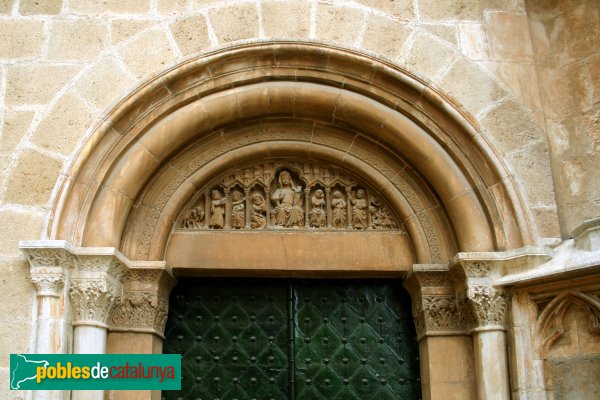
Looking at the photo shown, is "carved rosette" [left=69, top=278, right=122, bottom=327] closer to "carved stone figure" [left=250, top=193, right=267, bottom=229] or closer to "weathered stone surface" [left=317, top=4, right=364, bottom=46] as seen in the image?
"carved stone figure" [left=250, top=193, right=267, bottom=229]

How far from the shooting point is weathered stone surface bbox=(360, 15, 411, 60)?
21.5 feet

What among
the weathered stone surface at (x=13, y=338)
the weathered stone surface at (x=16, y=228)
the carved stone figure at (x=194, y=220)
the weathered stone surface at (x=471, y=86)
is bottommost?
the weathered stone surface at (x=13, y=338)

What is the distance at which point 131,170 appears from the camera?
249 inches

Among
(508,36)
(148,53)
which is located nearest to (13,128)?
(148,53)

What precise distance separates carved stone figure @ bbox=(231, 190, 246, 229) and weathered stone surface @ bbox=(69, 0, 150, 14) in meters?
1.80

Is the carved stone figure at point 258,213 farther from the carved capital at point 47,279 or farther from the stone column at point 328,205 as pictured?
the carved capital at point 47,279

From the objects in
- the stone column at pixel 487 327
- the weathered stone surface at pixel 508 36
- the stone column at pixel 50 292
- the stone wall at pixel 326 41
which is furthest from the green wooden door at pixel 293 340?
the weathered stone surface at pixel 508 36

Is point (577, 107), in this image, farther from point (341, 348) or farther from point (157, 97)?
point (157, 97)

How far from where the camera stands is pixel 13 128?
623cm

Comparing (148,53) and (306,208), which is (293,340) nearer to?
(306,208)

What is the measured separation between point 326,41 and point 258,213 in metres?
1.63

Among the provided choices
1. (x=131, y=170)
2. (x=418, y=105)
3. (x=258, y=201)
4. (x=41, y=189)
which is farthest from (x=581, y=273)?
(x=41, y=189)

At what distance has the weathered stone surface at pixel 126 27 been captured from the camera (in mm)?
6492

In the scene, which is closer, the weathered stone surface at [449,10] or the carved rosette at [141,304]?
the carved rosette at [141,304]
